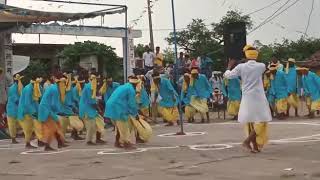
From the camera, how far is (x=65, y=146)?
1333cm

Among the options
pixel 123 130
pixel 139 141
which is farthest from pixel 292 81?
pixel 123 130

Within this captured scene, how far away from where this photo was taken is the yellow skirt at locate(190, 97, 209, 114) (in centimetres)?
1797

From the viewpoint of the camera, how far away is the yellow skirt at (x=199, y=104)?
17969 mm

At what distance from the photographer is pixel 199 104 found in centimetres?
1805

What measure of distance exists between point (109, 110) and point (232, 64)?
260cm

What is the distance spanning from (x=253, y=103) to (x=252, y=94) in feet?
0.53

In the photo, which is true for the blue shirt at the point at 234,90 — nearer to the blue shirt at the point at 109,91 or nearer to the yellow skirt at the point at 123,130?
the blue shirt at the point at 109,91

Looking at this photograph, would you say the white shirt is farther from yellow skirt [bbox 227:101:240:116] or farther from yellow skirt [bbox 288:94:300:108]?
yellow skirt [bbox 288:94:300:108]

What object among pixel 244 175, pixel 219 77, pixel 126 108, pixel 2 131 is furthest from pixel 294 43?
pixel 244 175

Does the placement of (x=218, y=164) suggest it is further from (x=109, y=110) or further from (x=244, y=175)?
(x=109, y=110)

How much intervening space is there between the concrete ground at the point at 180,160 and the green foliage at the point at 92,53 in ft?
69.4

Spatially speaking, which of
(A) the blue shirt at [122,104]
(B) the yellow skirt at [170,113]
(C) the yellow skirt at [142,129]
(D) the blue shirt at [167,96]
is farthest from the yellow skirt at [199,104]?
(A) the blue shirt at [122,104]

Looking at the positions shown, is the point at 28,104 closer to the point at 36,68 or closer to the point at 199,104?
the point at 199,104

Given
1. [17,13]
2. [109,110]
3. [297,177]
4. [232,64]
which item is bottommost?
[297,177]
